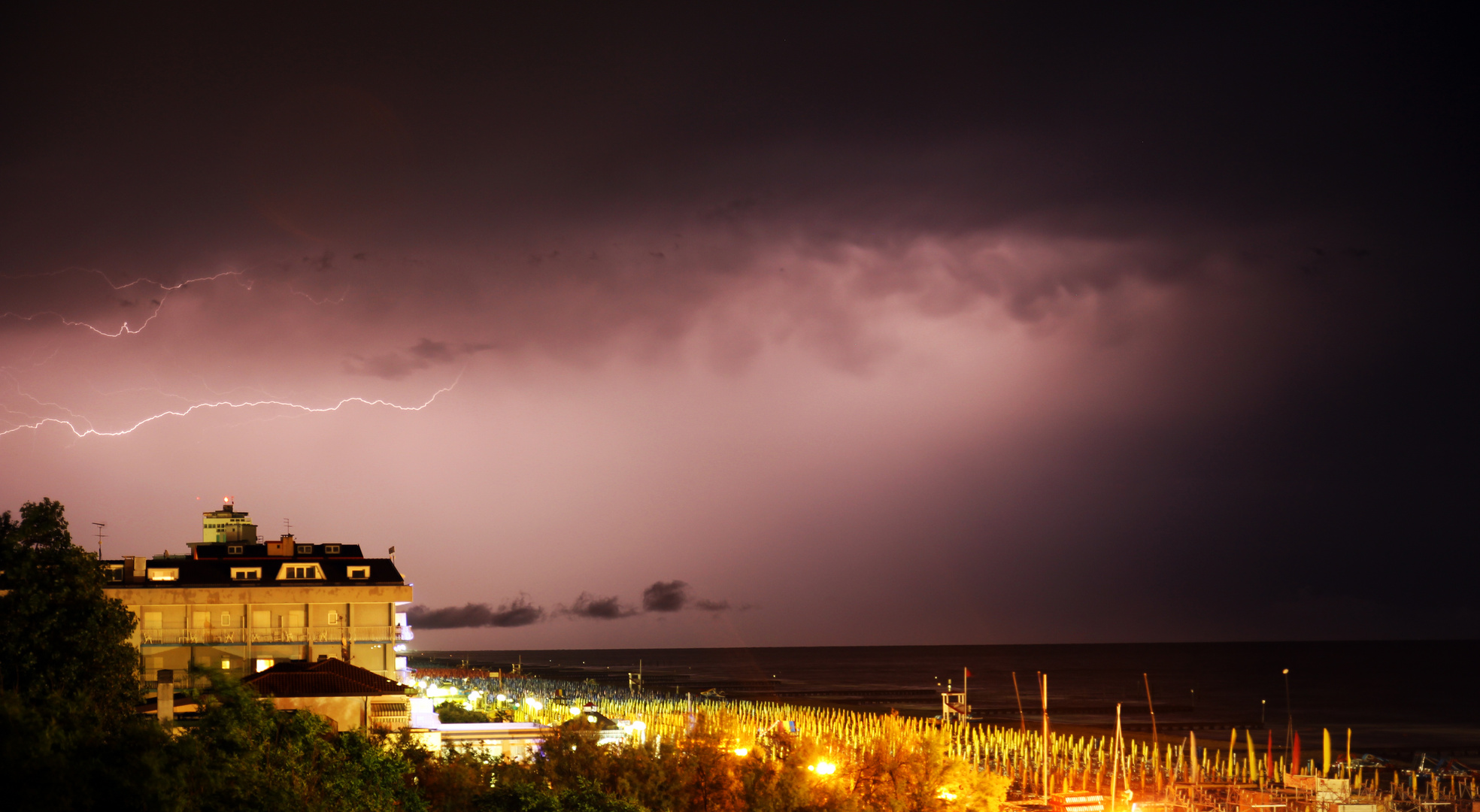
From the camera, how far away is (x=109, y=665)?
86.6 ft

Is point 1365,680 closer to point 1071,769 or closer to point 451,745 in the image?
point 1071,769

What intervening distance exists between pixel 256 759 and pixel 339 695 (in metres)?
12.4

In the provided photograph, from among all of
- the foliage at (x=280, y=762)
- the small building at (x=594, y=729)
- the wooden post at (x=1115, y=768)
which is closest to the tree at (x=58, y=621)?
the foliage at (x=280, y=762)

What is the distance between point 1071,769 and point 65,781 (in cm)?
6320

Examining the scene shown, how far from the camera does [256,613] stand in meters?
54.4

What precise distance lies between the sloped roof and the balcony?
54.9 ft

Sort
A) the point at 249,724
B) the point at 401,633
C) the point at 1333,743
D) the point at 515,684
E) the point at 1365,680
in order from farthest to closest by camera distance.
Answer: the point at 1365,680 → the point at 515,684 → the point at 1333,743 → the point at 401,633 → the point at 249,724

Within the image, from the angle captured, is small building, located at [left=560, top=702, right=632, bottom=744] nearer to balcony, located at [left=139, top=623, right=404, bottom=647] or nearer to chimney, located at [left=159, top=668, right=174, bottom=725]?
chimney, located at [left=159, top=668, right=174, bottom=725]

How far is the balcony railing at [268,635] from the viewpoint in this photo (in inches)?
2100

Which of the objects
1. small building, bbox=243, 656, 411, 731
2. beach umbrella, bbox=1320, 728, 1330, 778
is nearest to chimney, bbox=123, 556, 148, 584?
small building, bbox=243, 656, 411, 731

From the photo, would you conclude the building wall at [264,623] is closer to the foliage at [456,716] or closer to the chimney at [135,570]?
the chimney at [135,570]

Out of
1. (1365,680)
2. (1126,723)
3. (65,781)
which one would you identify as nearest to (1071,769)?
(1126,723)

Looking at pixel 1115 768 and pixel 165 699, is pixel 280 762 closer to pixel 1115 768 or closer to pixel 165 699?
pixel 165 699

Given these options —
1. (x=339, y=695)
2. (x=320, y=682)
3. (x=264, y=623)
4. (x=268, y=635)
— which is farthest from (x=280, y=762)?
(x=264, y=623)
